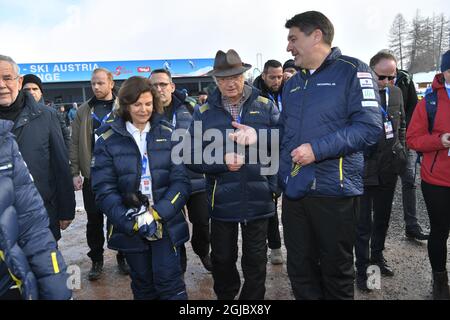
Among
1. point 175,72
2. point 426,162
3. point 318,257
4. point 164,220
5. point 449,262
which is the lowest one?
point 449,262

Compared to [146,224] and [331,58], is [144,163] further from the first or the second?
[331,58]

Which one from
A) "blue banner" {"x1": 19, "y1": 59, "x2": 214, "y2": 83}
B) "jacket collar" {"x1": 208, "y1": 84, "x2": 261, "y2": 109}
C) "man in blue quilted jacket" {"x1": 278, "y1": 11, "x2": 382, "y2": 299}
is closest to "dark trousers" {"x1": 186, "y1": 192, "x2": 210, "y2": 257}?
"jacket collar" {"x1": 208, "y1": 84, "x2": 261, "y2": 109}

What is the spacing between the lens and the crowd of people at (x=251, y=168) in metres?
2.46

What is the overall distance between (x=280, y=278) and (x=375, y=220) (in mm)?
1178

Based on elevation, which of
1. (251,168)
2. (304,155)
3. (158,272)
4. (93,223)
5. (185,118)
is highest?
(185,118)

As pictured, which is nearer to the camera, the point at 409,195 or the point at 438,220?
the point at 438,220

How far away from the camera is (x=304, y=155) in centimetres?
238

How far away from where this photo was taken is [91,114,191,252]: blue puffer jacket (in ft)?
9.45

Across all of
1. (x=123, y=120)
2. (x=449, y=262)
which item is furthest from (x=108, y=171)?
(x=449, y=262)

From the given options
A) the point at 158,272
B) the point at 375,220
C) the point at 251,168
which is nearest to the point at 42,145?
the point at 158,272

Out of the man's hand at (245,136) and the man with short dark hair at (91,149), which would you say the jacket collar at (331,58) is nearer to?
the man's hand at (245,136)
